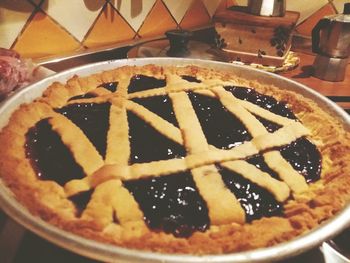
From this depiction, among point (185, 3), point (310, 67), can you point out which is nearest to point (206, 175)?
point (310, 67)

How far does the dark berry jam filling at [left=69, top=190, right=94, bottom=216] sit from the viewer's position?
2.26 feet

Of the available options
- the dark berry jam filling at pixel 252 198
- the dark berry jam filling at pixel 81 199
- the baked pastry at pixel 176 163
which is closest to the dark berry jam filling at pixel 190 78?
the baked pastry at pixel 176 163

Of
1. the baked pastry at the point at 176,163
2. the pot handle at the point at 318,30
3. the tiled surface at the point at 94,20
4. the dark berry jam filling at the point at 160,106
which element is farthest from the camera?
the pot handle at the point at 318,30

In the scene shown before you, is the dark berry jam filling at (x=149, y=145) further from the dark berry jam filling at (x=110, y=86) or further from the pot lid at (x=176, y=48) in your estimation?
the pot lid at (x=176, y=48)

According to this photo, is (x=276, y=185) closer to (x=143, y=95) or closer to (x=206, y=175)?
(x=206, y=175)

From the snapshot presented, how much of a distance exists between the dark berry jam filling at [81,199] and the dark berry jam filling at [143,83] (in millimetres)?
436

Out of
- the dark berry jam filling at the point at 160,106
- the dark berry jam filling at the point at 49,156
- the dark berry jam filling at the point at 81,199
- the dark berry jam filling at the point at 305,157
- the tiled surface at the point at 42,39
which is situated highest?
the tiled surface at the point at 42,39

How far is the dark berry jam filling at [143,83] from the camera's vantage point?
43.4 inches

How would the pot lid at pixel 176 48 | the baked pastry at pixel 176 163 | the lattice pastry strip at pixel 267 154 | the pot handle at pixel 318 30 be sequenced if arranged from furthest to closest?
the pot handle at pixel 318 30 < the pot lid at pixel 176 48 < the lattice pastry strip at pixel 267 154 < the baked pastry at pixel 176 163

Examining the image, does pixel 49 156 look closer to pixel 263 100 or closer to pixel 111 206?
pixel 111 206

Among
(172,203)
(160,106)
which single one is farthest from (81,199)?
(160,106)

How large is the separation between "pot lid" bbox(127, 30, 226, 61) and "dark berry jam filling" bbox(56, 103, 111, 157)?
536mm

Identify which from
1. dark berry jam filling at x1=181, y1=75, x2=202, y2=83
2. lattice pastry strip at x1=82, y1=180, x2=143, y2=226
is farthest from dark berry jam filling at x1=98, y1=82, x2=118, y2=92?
lattice pastry strip at x1=82, y1=180, x2=143, y2=226

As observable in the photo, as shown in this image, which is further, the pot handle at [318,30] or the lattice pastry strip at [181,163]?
the pot handle at [318,30]
